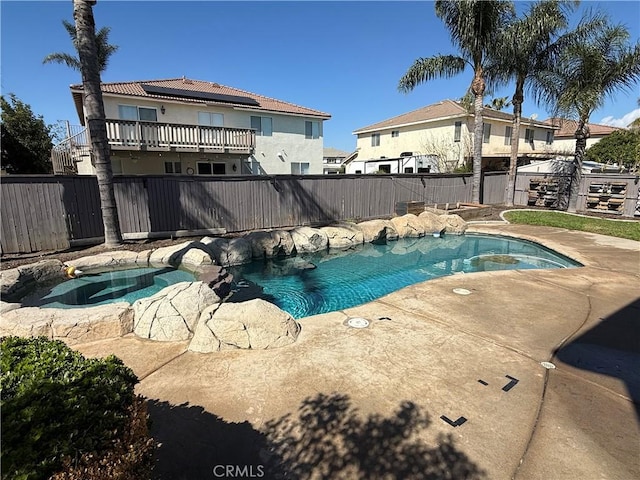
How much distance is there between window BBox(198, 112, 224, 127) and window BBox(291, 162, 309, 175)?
16.2 ft

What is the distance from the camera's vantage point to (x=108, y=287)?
711 cm

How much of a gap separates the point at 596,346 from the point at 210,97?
19.6m

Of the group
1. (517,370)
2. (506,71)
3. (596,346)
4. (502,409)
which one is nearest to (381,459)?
(502,409)

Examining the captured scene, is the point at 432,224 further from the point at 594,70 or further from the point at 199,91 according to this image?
the point at 199,91

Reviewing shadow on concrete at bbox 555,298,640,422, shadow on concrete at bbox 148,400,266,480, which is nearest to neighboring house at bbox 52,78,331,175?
shadow on concrete at bbox 148,400,266,480

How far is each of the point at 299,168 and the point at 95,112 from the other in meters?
13.8

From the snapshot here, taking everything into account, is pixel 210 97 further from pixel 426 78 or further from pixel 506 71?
pixel 506 71

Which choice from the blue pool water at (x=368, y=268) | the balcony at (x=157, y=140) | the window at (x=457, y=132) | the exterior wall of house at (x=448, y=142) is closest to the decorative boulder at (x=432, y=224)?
the blue pool water at (x=368, y=268)

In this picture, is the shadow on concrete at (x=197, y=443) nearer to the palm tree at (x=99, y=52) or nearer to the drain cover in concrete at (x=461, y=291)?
the drain cover in concrete at (x=461, y=291)

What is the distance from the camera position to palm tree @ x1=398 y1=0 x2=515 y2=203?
14.2 m

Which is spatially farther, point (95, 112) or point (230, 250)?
point (230, 250)

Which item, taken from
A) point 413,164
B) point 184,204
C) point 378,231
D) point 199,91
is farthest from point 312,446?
point 413,164

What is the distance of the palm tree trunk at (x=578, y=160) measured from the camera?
14.7m

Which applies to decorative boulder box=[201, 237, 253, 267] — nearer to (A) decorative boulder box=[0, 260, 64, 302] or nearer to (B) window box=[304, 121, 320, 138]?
(A) decorative boulder box=[0, 260, 64, 302]
